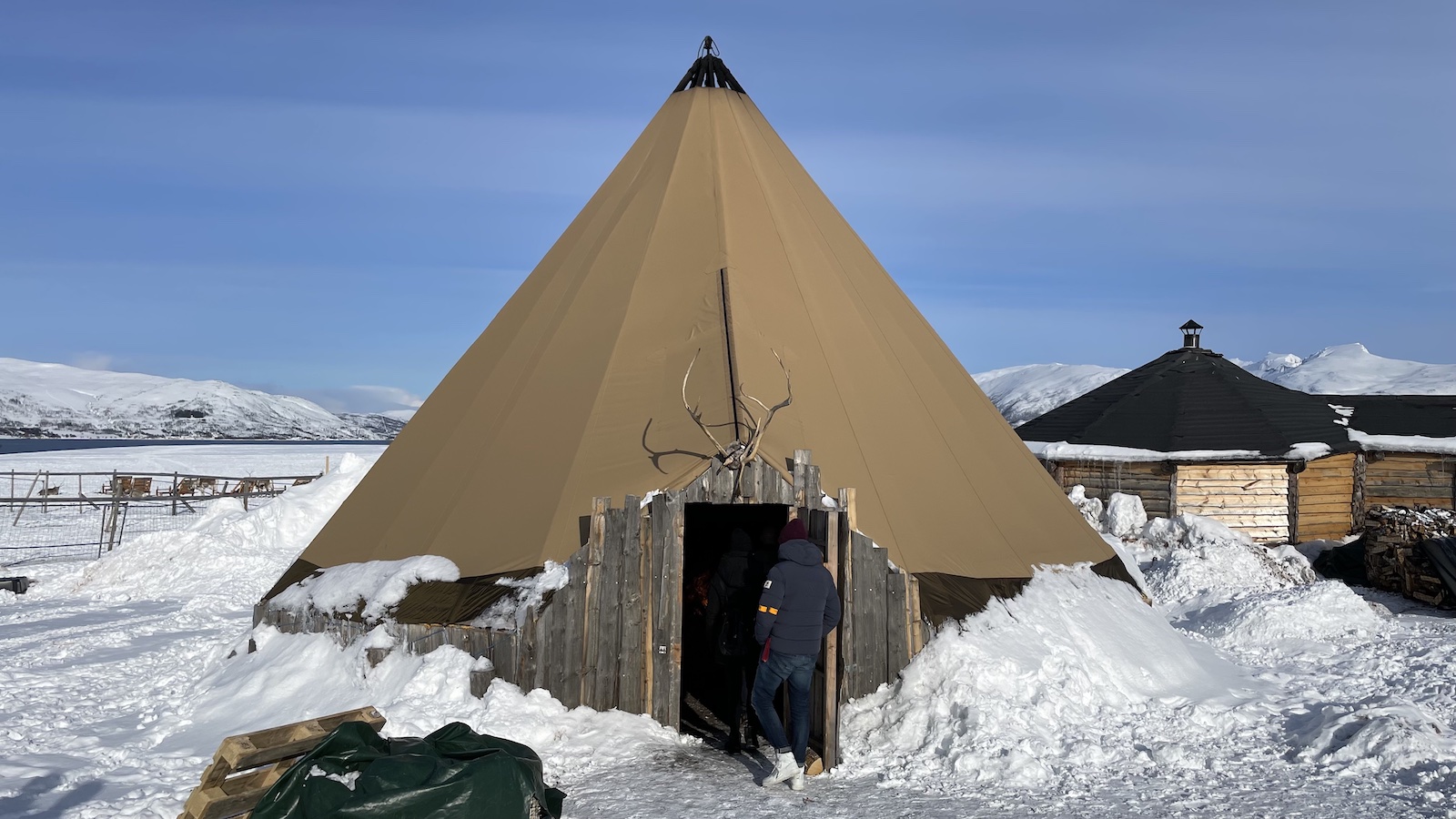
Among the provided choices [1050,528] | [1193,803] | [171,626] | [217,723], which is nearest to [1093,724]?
[1193,803]

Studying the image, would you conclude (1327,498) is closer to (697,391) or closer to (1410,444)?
(1410,444)

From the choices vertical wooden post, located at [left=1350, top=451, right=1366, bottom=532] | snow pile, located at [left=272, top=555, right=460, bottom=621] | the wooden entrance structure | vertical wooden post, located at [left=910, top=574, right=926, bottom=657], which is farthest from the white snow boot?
vertical wooden post, located at [left=1350, top=451, right=1366, bottom=532]

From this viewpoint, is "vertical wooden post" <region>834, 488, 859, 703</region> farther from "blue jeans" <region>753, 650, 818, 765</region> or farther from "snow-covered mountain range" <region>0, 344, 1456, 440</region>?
"snow-covered mountain range" <region>0, 344, 1456, 440</region>

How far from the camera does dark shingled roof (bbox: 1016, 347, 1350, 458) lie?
20.2 metres

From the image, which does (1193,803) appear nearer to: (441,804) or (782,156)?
(441,804)

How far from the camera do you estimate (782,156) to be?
35.9 ft

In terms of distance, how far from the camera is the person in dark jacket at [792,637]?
5.71 metres

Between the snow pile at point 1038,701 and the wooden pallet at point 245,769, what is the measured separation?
3.29m

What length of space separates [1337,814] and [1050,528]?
4.08 meters

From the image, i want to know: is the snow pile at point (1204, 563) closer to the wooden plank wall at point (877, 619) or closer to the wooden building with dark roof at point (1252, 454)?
the wooden building with dark roof at point (1252, 454)

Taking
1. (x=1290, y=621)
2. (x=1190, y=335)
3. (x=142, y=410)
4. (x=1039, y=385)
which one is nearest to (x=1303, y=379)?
(x=1039, y=385)

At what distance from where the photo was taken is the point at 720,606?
22.6ft

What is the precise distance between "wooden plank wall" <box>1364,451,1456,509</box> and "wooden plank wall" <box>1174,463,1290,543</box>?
9.40ft

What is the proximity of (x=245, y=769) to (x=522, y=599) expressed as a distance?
9.65 ft
